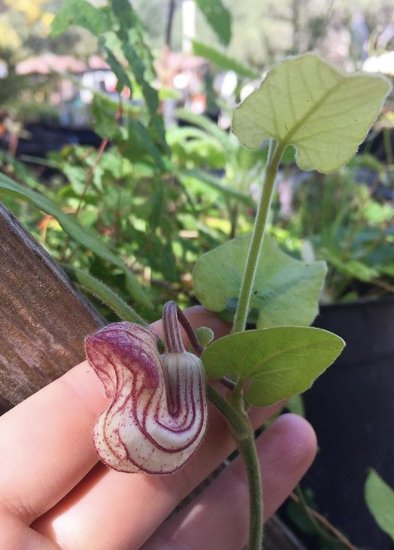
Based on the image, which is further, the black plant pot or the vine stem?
the black plant pot

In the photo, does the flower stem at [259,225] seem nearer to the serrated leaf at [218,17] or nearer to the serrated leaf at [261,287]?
the serrated leaf at [261,287]

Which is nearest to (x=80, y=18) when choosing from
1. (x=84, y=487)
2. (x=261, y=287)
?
(x=261, y=287)

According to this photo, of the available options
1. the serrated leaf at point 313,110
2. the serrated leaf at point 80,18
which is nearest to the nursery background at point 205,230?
the serrated leaf at point 80,18

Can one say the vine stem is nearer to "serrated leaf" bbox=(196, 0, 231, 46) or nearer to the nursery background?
the nursery background

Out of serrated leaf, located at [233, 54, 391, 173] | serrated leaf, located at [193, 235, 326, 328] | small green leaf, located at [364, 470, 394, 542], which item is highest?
serrated leaf, located at [233, 54, 391, 173]

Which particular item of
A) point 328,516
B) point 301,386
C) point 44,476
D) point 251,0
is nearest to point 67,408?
point 44,476

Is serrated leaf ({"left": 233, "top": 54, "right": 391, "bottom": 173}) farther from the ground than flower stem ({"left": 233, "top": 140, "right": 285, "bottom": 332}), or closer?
farther from the ground

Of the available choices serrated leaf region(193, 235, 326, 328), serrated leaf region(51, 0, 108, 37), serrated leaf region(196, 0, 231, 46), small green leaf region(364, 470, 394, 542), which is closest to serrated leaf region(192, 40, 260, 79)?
serrated leaf region(196, 0, 231, 46)

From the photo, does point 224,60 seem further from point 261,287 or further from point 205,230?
point 261,287
